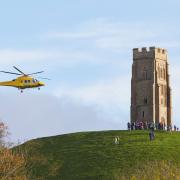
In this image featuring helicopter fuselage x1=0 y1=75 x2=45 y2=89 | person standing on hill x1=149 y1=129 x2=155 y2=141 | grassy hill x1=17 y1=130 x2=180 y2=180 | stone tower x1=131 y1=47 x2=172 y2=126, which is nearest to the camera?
helicopter fuselage x1=0 y1=75 x2=45 y2=89

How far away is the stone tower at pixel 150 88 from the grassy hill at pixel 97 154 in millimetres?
61772

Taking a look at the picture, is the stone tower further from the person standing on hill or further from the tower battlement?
the person standing on hill

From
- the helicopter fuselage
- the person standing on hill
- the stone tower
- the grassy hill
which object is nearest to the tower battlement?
the stone tower

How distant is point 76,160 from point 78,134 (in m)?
16.6

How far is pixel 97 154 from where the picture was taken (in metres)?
92.6

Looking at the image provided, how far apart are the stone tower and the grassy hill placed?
203ft

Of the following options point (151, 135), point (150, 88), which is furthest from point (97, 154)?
point (150, 88)

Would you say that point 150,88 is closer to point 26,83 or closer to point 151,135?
point 151,135

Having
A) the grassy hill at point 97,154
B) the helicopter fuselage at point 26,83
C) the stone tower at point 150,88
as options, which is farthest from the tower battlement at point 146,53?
the helicopter fuselage at point 26,83

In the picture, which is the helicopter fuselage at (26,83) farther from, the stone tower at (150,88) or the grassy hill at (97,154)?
the stone tower at (150,88)

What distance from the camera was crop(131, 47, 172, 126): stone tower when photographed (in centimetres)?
16738

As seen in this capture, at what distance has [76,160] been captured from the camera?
91438 mm

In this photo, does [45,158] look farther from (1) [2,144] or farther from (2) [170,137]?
(1) [2,144]

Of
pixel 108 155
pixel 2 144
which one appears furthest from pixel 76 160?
pixel 2 144
